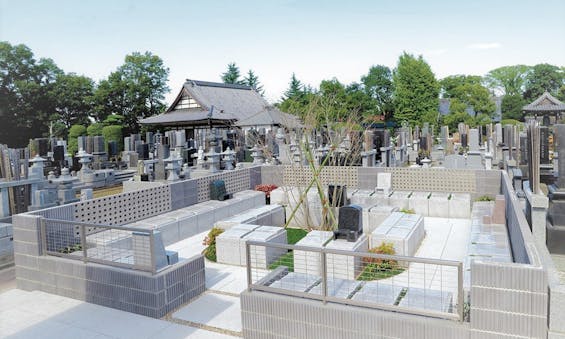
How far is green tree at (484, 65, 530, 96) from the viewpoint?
71.4 meters

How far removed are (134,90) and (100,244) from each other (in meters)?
41.4

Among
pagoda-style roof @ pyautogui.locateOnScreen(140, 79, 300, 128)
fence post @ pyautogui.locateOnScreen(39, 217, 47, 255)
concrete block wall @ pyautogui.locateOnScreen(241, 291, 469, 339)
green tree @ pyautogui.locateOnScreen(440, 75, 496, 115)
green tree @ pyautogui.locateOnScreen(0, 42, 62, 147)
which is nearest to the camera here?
concrete block wall @ pyautogui.locateOnScreen(241, 291, 469, 339)

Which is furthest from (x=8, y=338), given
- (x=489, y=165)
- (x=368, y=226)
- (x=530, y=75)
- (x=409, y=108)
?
(x=530, y=75)

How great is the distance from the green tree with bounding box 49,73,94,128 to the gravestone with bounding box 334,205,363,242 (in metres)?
41.1

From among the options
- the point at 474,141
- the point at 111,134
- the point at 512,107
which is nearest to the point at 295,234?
the point at 474,141

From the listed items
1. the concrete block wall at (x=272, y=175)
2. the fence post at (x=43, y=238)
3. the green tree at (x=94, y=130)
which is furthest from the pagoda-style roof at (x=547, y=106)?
the fence post at (x=43, y=238)

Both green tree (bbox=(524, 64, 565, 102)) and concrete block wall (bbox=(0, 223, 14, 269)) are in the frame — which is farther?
green tree (bbox=(524, 64, 565, 102))

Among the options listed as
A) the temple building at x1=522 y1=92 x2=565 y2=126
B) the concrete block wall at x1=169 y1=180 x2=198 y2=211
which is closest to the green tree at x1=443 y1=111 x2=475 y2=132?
the temple building at x1=522 y1=92 x2=565 y2=126

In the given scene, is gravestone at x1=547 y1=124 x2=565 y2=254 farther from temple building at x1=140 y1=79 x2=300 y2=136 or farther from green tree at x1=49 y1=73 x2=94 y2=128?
green tree at x1=49 y1=73 x2=94 y2=128

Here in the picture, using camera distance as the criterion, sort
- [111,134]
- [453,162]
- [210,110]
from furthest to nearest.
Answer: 1. [210,110]
2. [111,134]
3. [453,162]

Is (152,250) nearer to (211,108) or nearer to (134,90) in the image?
(211,108)

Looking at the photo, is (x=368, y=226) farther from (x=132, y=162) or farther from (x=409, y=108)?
(x=409, y=108)

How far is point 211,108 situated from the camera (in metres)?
37.9

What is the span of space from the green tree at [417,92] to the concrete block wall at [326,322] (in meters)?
42.8
